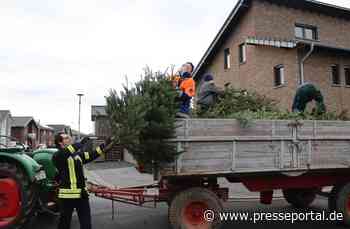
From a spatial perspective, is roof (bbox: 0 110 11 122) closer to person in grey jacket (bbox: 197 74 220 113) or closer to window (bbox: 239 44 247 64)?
window (bbox: 239 44 247 64)

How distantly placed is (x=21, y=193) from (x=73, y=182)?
2.95ft

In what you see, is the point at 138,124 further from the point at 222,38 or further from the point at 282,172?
the point at 222,38

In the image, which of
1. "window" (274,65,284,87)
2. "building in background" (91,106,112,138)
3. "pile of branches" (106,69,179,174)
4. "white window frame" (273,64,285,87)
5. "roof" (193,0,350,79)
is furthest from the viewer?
"roof" (193,0,350,79)

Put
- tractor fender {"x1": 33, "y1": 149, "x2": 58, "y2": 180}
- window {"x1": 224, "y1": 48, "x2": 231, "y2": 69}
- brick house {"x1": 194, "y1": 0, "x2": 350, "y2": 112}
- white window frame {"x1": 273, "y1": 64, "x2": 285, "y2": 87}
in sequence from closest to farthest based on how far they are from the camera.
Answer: tractor fender {"x1": 33, "y1": 149, "x2": 58, "y2": 180}, brick house {"x1": 194, "y1": 0, "x2": 350, "y2": 112}, white window frame {"x1": 273, "y1": 64, "x2": 285, "y2": 87}, window {"x1": 224, "y1": 48, "x2": 231, "y2": 69}

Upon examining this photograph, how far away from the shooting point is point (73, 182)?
4883 mm

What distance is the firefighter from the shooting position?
4.88 m

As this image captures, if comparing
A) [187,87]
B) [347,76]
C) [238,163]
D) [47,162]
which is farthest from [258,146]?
[347,76]

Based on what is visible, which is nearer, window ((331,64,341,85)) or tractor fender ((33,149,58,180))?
tractor fender ((33,149,58,180))

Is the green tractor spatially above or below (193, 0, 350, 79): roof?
below

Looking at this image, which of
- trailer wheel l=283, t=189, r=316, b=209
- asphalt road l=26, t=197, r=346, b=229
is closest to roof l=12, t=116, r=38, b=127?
asphalt road l=26, t=197, r=346, b=229

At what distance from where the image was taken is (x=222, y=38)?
22.5 m

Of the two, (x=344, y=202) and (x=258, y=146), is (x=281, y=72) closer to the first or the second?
(x=344, y=202)

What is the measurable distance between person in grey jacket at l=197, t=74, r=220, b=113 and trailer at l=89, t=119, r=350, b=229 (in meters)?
1.16

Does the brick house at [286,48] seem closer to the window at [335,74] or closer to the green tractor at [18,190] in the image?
the window at [335,74]
